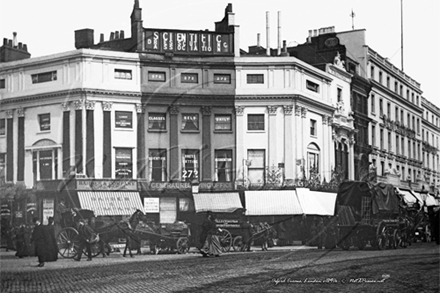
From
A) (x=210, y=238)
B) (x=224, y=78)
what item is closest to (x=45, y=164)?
(x=224, y=78)

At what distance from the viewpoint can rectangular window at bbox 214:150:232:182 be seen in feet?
33.3

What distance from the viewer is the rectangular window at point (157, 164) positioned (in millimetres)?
10102

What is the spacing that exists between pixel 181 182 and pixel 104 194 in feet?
3.36

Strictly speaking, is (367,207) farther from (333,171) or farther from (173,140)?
(173,140)

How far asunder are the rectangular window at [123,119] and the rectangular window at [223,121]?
3.81 ft

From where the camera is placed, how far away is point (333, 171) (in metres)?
11.4

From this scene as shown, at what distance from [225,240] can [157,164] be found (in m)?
1.94

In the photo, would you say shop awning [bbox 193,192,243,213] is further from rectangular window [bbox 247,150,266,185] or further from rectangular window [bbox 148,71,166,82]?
rectangular window [bbox 148,71,166,82]

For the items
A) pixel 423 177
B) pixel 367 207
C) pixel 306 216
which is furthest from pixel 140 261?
pixel 423 177

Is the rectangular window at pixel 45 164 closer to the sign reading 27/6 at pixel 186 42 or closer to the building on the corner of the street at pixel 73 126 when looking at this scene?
the building on the corner of the street at pixel 73 126

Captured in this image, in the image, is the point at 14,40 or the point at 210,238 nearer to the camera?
the point at 14,40

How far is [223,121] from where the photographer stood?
33.3 ft

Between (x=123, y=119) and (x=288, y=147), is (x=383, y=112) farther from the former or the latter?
(x=123, y=119)

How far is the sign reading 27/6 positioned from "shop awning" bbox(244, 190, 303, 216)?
203cm
